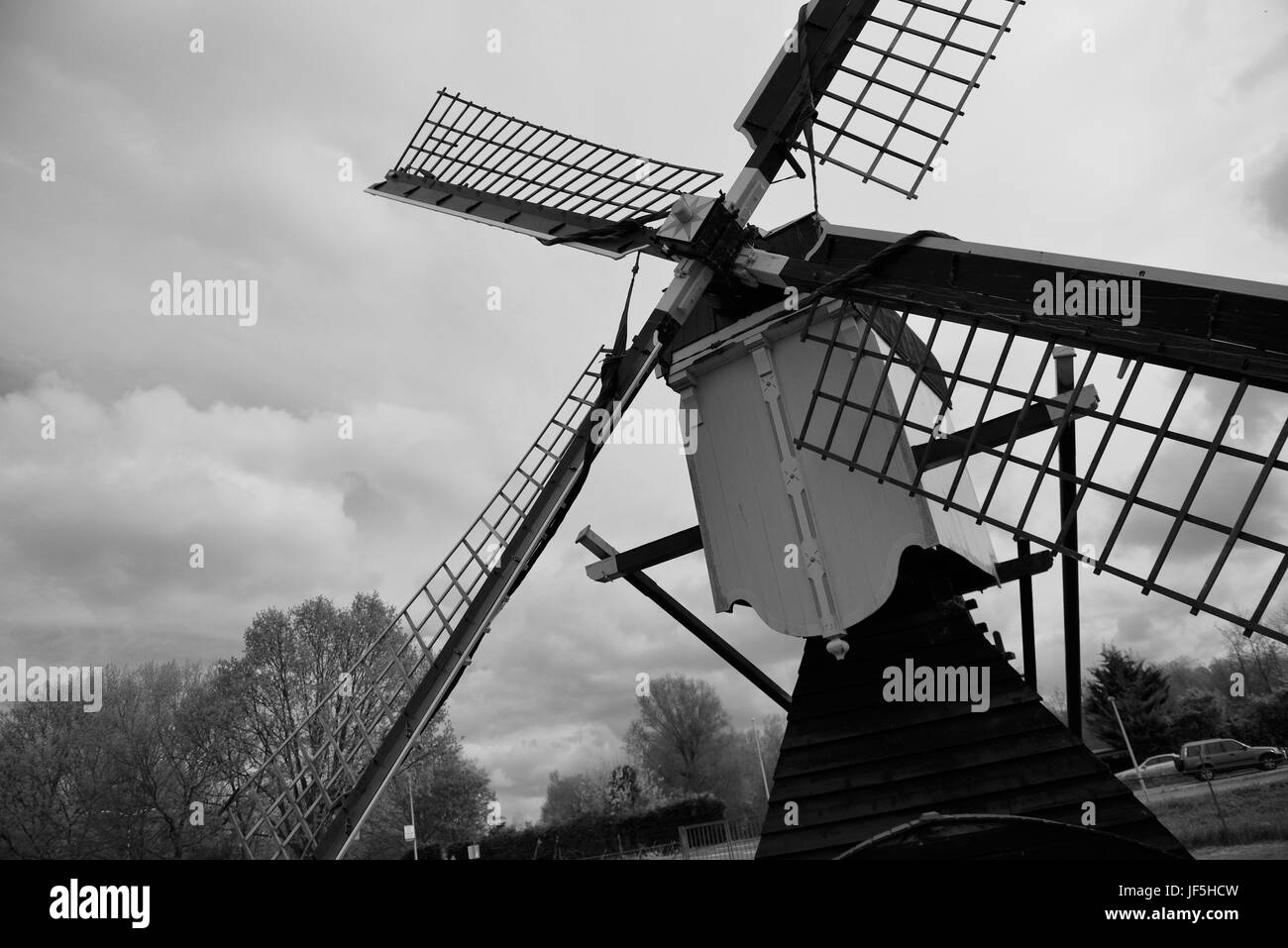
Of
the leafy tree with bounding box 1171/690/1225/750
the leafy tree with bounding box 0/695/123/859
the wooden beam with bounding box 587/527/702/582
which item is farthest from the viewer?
the leafy tree with bounding box 1171/690/1225/750

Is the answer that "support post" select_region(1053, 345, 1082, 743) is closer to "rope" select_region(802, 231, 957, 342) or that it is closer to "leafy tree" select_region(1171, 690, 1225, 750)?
"rope" select_region(802, 231, 957, 342)

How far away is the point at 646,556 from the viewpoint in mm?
10141

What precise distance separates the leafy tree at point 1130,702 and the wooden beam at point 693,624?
85.3 feet

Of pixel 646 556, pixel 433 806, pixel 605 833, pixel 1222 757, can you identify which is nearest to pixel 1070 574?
pixel 646 556

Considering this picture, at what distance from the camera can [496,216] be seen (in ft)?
38.7

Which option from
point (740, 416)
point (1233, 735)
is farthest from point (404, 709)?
point (1233, 735)

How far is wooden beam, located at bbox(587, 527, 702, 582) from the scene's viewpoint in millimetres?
9906

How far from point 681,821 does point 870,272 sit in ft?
49.4

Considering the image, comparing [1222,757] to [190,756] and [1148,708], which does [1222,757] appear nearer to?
[1148,708]

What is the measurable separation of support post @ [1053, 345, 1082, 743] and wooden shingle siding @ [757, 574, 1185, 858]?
31.4 inches

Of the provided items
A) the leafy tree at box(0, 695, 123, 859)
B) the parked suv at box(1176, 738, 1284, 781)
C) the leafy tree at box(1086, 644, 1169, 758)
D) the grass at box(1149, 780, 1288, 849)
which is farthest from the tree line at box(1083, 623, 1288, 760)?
the leafy tree at box(0, 695, 123, 859)

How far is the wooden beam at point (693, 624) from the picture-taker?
1045cm

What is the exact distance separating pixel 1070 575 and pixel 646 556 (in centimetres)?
443
